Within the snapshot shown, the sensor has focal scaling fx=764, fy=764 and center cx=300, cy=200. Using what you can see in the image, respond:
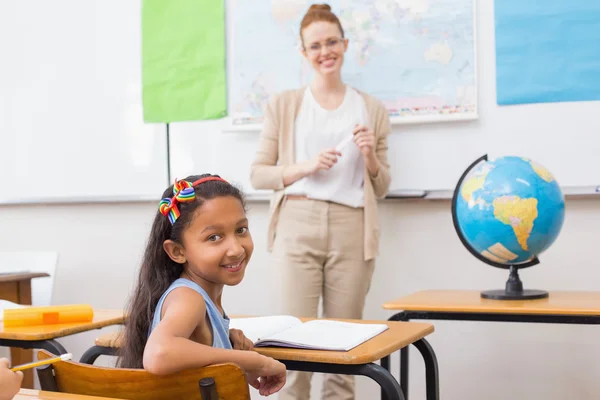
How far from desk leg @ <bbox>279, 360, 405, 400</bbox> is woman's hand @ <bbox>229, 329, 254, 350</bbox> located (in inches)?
3.2

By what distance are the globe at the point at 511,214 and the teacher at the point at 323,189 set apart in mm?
541

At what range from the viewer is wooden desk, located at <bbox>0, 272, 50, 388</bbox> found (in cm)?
326

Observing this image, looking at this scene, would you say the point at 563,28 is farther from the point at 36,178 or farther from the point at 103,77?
the point at 36,178

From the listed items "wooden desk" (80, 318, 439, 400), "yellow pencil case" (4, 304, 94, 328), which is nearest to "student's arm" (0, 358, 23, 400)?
"wooden desk" (80, 318, 439, 400)

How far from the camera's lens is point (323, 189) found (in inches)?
112

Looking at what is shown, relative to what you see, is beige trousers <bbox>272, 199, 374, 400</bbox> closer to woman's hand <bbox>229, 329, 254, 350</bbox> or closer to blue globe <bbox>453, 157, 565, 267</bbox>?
blue globe <bbox>453, 157, 565, 267</bbox>

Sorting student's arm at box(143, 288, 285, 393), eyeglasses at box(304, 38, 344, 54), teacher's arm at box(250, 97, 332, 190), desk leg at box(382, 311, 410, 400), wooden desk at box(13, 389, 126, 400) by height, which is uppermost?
eyeglasses at box(304, 38, 344, 54)

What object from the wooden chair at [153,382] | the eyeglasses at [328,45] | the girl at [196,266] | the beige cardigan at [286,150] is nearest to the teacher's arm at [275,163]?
the beige cardigan at [286,150]

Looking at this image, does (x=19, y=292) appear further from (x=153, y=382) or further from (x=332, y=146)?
(x=153, y=382)

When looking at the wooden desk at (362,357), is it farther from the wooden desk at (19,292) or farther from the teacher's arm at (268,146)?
the wooden desk at (19,292)

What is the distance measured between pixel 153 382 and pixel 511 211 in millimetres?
1360

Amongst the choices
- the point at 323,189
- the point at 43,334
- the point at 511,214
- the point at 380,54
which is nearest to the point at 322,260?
the point at 323,189

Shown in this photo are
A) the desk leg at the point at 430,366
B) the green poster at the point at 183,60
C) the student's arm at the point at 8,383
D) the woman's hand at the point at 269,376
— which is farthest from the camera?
the green poster at the point at 183,60

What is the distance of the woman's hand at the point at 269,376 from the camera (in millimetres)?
1422
